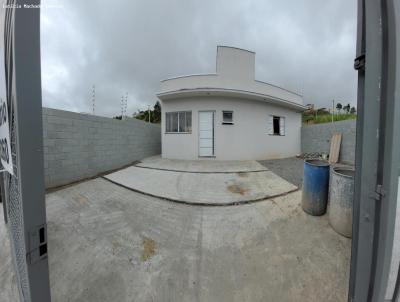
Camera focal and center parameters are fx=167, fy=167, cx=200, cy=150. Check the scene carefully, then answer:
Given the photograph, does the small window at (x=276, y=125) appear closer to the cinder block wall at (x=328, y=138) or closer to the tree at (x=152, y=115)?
the cinder block wall at (x=328, y=138)

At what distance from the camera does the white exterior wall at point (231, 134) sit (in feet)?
28.1

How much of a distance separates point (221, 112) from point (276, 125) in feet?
13.0

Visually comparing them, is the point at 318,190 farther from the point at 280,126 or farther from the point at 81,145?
the point at 280,126

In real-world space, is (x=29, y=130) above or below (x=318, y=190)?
above

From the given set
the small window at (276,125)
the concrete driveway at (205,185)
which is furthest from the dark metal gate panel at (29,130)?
the small window at (276,125)

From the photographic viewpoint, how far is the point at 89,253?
81.3 inches

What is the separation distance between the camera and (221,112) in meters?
8.59

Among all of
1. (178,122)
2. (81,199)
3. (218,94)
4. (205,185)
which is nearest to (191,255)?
(205,185)

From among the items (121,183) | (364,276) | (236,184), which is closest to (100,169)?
(121,183)

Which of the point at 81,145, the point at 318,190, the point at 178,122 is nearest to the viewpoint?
A: the point at 318,190

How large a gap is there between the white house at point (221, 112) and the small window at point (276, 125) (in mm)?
456

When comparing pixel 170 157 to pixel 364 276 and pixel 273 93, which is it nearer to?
pixel 273 93

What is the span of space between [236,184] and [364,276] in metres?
3.67

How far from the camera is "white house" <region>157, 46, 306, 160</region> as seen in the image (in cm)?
855
